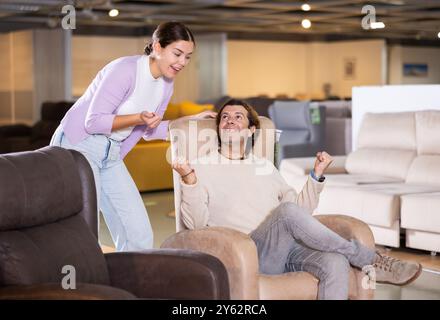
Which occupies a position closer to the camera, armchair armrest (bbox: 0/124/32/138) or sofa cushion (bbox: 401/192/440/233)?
sofa cushion (bbox: 401/192/440/233)

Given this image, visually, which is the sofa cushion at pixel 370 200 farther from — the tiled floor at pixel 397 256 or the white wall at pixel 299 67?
the white wall at pixel 299 67

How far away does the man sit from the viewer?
3.22 metres

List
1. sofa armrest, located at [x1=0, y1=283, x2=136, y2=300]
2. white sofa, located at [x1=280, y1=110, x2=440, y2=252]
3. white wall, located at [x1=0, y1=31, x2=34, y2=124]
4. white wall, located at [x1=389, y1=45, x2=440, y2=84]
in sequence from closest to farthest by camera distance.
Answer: sofa armrest, located at [x1=0, y1=283, x2=136, y2=300] → white sofa, located at [x1=280, y1=110, x2=440, y2=252] → white wall, located at [x1=0, y1=31, x2=34, y2=124] → white wall, located at [x1=389, y1=45, x2=440, y2=84]

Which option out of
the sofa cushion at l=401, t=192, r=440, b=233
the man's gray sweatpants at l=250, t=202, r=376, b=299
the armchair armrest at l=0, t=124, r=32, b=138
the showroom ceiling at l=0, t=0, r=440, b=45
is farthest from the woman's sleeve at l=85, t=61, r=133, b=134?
the armchair armrest at l=0, t=124, r=32, b=138

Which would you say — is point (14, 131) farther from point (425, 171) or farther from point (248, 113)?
point (248, 113)

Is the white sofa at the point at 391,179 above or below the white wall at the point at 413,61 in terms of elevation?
below

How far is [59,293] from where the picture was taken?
2293 millimetres

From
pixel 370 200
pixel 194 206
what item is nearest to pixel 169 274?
pixel 194 206

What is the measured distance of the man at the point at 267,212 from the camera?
322 centimetres

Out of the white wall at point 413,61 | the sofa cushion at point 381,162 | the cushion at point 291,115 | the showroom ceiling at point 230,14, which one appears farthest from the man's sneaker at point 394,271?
the white wall at point 413,61

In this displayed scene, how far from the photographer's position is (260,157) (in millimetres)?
3736

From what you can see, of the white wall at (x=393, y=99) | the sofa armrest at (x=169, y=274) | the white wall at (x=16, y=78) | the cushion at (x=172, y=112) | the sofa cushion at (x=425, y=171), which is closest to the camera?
the sofa armrest at (x=169, y=274)

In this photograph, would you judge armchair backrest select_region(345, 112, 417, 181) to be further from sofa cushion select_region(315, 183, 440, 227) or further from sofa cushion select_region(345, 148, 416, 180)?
sofa cushion select_region(315, 183, 440, 227)
